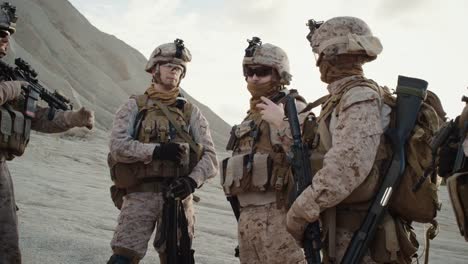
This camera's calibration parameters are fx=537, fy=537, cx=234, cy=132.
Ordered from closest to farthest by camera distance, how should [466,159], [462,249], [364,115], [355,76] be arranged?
[466,159]
[364,115]
[355,76]
[462,249]

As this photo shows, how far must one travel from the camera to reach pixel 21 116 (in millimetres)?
4172

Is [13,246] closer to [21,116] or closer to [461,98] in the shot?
[21,116]

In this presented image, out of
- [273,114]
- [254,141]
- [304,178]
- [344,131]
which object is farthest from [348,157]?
[254,141]

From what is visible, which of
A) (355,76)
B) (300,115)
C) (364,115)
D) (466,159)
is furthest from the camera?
(300,115)

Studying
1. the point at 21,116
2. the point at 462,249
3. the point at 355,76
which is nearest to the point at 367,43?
the point at 355,76

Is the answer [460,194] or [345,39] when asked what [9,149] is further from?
[460,194]

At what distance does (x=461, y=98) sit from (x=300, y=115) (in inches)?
48.4

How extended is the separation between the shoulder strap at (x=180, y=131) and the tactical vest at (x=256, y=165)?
0.61 metres

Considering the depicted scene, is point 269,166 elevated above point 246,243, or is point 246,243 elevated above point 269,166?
point 269,166

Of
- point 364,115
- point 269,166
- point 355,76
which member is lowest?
point 269,166

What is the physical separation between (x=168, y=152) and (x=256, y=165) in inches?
32.7

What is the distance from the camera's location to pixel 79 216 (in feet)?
26.6

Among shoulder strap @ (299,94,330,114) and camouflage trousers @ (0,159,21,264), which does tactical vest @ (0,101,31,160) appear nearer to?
camouflage trousers @ (0,159,21,264)

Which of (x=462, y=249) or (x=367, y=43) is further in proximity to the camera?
(x=462, y=249)
